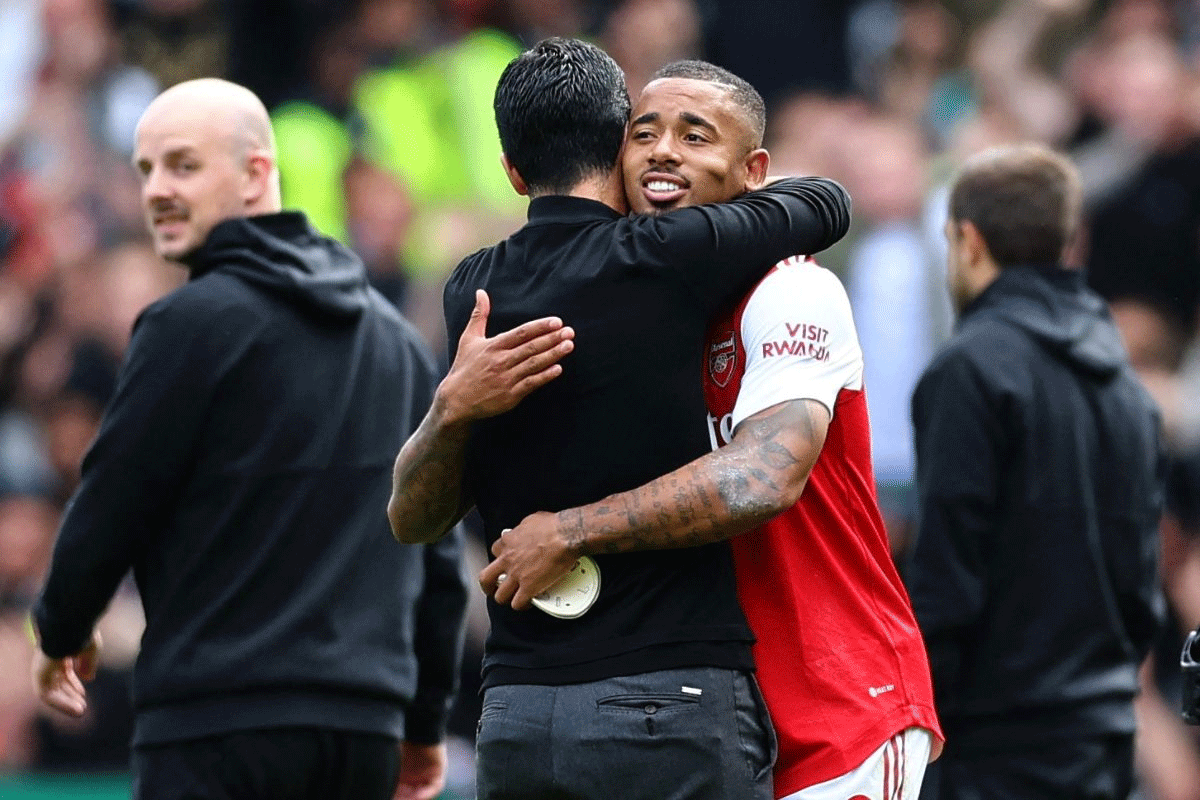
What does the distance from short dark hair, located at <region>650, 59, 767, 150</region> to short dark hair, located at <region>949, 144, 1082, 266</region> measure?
1.85 metres

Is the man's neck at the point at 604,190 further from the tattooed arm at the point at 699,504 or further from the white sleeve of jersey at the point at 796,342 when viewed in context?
the tattooed arm at the point at 699,504

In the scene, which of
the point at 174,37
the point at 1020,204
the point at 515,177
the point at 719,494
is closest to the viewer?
the point at 719,494

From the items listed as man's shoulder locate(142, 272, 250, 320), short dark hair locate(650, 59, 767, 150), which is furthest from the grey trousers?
man's shoulder locate(142, 272, 250, 320)

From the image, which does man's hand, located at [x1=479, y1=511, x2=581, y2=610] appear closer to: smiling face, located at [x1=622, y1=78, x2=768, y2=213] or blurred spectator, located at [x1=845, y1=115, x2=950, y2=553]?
smiling face, located at [x1=622, y1=78, x2=768, y2=213]

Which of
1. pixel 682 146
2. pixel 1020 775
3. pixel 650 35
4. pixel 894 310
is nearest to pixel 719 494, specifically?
pixel 682 146

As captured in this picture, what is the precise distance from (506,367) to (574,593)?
0.43 metres

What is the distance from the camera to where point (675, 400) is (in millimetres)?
3441

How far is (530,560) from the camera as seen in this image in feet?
11.2

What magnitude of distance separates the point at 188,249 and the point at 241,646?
1051 millimetres

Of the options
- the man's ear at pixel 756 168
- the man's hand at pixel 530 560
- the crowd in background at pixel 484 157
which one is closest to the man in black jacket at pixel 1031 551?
the man's ear at pixel 756 168

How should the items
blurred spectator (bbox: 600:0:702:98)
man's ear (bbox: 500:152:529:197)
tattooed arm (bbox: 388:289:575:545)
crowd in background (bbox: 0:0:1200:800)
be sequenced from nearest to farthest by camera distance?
tattooed arm (bbox: 388:289:575:545), man's ear (bbox: 500:152:529:197), crowd in background (bbox: 0:0:1200:800), blurred spectator (bbox: 600:0:702:98)

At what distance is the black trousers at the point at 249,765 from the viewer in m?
4.43

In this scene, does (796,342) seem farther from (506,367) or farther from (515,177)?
(515,177)

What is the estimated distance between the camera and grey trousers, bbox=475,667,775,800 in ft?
10.9
